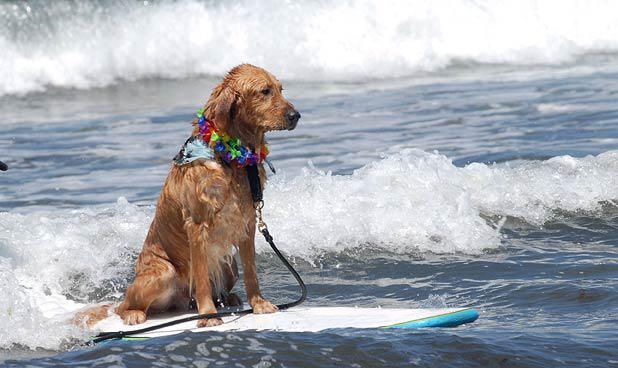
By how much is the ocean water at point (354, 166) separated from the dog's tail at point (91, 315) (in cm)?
17

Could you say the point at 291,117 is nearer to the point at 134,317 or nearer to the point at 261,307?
the point at 261,307

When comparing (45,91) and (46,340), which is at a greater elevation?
(45,91)

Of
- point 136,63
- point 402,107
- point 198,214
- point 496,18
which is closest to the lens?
point 198,214

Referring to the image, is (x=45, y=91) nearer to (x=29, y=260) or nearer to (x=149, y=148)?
(x=149, y=148)

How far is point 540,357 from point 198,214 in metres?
1.88

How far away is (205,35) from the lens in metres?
21.0

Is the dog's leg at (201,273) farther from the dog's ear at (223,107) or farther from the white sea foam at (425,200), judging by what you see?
the white sea foam at (425,200)

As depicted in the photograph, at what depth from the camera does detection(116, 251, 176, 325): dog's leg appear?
19.0ft

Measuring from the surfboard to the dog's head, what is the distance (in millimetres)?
1012

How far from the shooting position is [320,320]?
5633 millimetres

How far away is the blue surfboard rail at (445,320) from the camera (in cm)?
Result: 540

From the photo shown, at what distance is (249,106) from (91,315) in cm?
153

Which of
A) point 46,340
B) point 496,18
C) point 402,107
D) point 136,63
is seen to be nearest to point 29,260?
point 46,340

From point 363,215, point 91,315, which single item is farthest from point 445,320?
point 363,215
